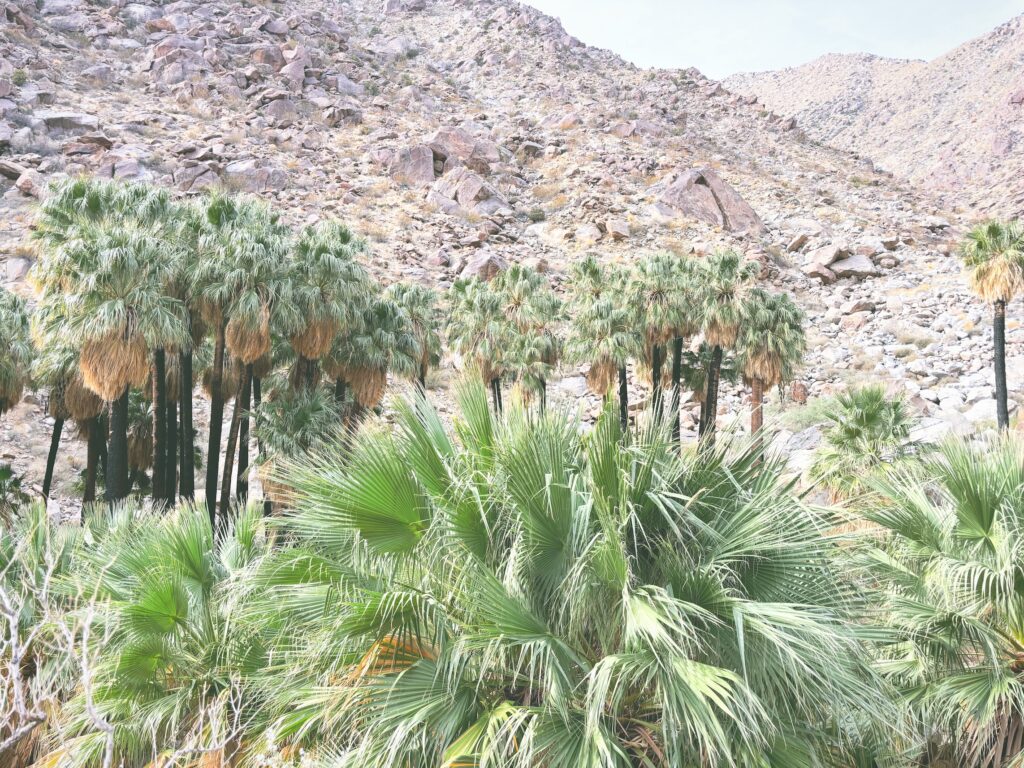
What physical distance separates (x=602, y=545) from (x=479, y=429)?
131 centimetres

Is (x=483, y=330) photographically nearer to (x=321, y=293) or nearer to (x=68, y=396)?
(x=321, y=293)

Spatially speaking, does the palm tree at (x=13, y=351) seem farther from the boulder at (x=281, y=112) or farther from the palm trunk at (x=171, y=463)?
the boulder at (x=281, y=112)

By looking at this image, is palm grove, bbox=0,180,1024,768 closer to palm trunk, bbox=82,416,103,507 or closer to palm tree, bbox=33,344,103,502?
palm tree, bbox=33,344,103,502

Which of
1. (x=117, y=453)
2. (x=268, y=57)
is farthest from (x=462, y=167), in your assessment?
(x=117, y=453)

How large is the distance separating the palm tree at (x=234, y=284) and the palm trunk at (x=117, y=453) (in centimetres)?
199

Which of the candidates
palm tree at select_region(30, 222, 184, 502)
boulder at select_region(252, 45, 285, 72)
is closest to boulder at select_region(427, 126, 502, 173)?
boulder at select_region(252, 45, 285, 72)

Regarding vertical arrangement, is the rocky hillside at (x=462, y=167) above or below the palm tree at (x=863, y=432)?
above

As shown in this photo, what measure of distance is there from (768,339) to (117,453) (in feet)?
75.1

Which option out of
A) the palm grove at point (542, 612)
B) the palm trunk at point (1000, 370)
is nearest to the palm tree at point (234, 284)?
the palm grove at point (542, 612)

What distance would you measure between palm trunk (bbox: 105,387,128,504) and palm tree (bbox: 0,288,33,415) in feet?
26.6

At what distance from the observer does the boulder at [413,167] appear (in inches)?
2233

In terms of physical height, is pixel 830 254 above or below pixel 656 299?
above

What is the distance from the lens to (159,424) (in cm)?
1903

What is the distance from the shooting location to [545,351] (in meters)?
28.9
